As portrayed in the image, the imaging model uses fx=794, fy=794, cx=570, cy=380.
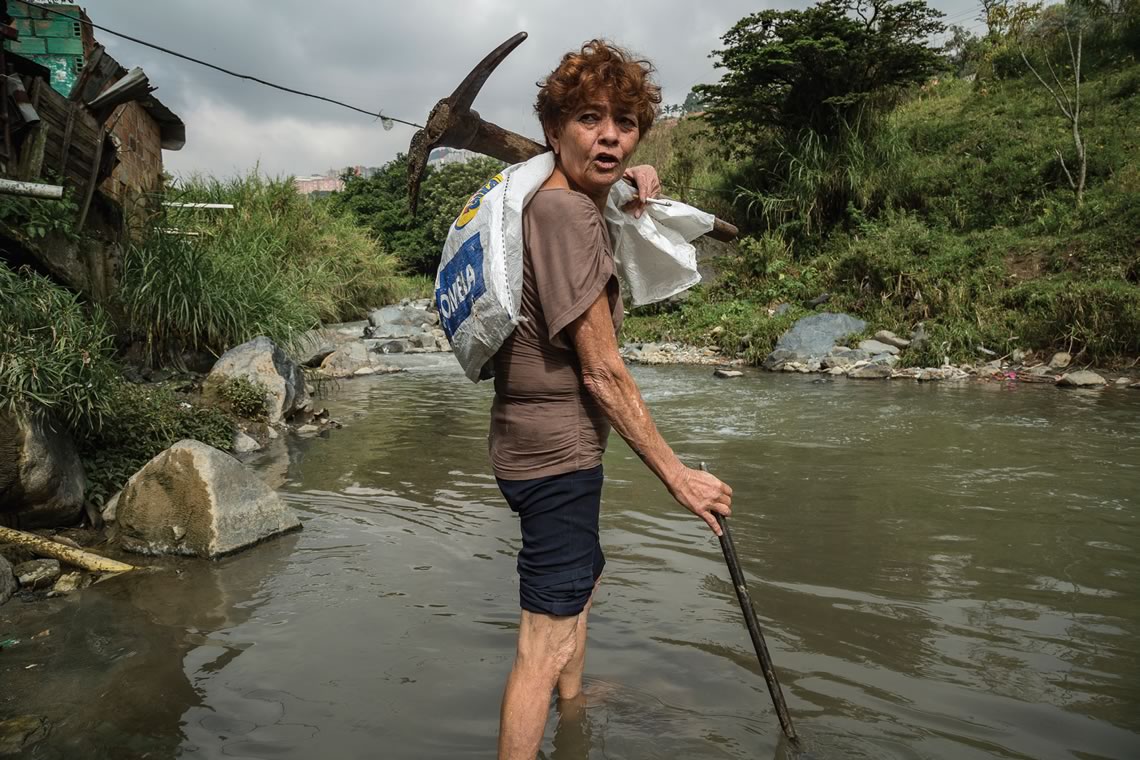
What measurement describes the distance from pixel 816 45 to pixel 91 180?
1341 cm

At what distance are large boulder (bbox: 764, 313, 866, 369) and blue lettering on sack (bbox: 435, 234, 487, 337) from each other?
10535mm

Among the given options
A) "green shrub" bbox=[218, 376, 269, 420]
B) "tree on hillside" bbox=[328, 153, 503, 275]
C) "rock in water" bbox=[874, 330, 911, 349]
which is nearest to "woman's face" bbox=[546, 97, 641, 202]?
"green shrub" bbox=[218, 376, 269, 420]

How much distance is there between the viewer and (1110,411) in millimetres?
7582

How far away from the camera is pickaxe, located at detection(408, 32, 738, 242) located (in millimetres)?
2441

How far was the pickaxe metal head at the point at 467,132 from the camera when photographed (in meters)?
2.44

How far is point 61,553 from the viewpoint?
354 centimetres

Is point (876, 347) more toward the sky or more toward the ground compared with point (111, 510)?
more toward the sky

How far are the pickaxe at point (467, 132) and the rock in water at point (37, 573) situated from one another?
7.74 feet

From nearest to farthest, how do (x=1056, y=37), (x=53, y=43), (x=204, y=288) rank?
(x=204, y=288), (x=53, y=43), (x=1056, y=37)

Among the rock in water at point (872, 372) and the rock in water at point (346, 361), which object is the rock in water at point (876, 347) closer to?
the rock in water at point (872, 372)

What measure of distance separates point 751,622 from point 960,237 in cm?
1385

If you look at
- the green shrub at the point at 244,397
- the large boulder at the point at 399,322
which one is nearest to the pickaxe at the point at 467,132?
the green shrub at the point at 244,397

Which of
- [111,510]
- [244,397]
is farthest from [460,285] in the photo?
[244,397]

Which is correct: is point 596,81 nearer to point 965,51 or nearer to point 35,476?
point 35,476
